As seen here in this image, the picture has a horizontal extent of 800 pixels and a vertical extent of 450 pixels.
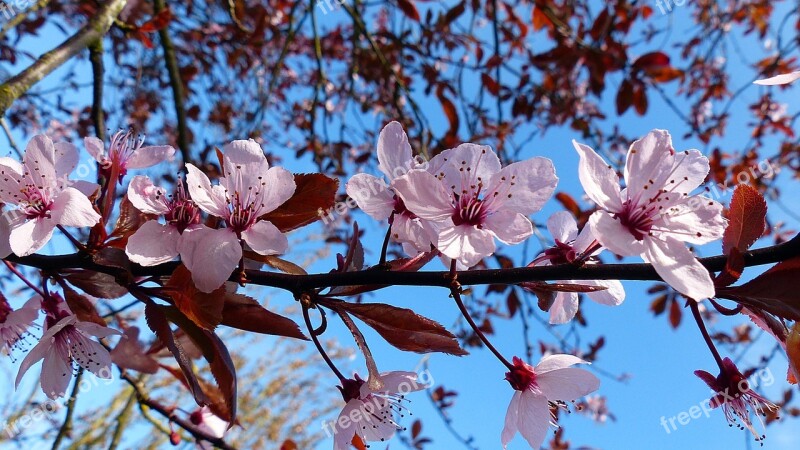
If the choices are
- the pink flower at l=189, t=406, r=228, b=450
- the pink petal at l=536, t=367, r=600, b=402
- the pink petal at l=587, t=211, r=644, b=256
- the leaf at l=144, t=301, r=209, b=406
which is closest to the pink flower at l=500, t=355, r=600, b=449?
the pink petal at l=536, t=367, r=600, b=402

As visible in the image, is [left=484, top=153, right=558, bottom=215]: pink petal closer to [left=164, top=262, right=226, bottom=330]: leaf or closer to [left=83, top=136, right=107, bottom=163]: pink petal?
[left=164, top=262, right=226, bottom=330]: leaf

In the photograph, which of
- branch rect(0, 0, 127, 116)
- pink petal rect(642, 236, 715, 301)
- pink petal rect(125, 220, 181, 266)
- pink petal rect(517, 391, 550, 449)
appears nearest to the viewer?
pink petal rect(642, 236, 715, 301)

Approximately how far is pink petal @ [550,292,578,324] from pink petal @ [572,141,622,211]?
221 mm

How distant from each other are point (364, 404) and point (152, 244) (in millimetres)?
392

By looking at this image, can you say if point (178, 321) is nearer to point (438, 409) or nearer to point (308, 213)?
point (308, 213)

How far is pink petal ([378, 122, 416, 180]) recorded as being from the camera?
2.64 feet

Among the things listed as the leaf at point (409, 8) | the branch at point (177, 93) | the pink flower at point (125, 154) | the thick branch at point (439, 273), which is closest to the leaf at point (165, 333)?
the thick branch at point (439, 273)

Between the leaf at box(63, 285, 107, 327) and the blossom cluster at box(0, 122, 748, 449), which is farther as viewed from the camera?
the leaf at box(63, 285, 107, 327)

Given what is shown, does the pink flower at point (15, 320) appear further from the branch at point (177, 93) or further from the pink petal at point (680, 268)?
the branch at point (177, 93)

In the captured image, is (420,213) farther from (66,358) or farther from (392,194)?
(66,358)

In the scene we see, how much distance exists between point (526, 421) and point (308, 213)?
45 cm

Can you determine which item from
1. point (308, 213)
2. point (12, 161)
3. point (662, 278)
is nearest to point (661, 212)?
point (662, 278)

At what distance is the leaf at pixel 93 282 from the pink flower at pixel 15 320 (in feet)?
0.55

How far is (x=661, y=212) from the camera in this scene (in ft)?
2.33
